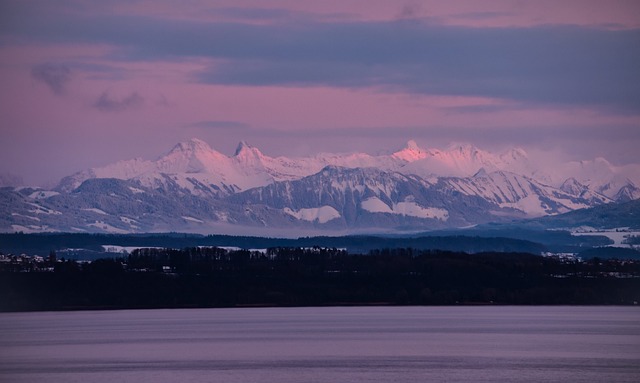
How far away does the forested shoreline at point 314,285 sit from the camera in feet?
535

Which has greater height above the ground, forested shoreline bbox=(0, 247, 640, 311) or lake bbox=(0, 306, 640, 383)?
forested shoreline bbox=(0, 247, 640, 311)

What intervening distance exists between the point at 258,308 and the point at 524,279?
105 feet

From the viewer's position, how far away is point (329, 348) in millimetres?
98812

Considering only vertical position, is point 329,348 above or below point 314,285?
below

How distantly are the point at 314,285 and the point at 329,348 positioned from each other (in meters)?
69.8

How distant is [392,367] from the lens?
275ft

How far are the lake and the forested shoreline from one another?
13840mm

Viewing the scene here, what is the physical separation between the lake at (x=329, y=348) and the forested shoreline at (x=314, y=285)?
13.8 meters

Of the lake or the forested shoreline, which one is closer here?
the lake

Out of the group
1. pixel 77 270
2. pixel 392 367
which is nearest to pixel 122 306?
pixel 77 270

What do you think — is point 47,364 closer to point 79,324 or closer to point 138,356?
point 138,356

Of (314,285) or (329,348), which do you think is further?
(314,285)

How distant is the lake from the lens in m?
80.2

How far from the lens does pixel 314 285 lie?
16862 cm
